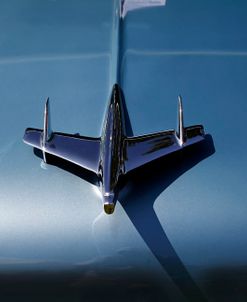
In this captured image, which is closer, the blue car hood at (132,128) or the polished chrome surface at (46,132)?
the blue car hood at (132,128)

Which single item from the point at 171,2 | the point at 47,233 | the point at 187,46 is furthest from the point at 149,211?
the point at 171,2

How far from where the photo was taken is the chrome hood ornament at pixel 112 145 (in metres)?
1.52

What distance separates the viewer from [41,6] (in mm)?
2178

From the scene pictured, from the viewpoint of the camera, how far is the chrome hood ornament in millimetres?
1520

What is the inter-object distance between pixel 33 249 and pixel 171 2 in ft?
3.42

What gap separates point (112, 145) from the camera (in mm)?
1553

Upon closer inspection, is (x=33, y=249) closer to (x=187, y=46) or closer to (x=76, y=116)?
(x=76, y=116)

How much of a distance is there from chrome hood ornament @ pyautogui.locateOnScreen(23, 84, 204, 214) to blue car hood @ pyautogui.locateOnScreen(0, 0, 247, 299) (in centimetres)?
4

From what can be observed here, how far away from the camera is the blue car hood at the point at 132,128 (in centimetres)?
147

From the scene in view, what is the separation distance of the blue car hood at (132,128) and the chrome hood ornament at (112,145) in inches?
1.5

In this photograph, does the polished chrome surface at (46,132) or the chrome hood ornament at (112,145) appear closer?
the chrome hood ornament at (112,145)

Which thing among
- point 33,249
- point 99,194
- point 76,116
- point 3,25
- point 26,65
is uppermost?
point 3,25

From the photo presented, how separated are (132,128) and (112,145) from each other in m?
0.15

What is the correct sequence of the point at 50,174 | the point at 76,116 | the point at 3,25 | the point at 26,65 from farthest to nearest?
the point at 3,25
the point at 26,65
the point at 76,116
the point at 50,174
